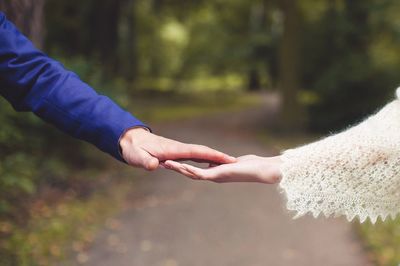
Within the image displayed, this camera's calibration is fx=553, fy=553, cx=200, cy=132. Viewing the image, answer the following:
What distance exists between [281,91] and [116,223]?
10.2 m

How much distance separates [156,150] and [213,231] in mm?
5225

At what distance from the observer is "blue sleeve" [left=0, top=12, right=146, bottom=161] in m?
1.79

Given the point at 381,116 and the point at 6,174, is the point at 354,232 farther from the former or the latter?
the point at 381,116

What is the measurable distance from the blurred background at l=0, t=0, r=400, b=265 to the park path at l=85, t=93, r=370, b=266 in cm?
23

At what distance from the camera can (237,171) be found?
179 cm

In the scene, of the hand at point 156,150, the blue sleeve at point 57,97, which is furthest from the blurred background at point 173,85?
the hand at point 156,150

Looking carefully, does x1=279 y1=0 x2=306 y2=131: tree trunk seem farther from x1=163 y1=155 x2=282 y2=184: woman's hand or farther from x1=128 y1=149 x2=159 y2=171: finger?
x1=128 y1=149 x2=159 y2=171: finger

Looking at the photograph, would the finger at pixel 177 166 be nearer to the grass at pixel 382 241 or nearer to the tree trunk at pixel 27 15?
the tree trunk at pixel 27 15

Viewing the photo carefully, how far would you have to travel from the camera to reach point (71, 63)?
27.1 ft

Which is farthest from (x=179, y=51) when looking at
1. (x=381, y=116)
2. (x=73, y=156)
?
(x=381, y=116)

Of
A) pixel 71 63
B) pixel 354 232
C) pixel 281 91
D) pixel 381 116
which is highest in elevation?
pixel 281 91

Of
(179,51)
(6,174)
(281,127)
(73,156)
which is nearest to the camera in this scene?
(6,174)

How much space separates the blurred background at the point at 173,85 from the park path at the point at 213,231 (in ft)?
0.76

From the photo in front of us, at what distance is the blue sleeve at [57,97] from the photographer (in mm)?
1791
